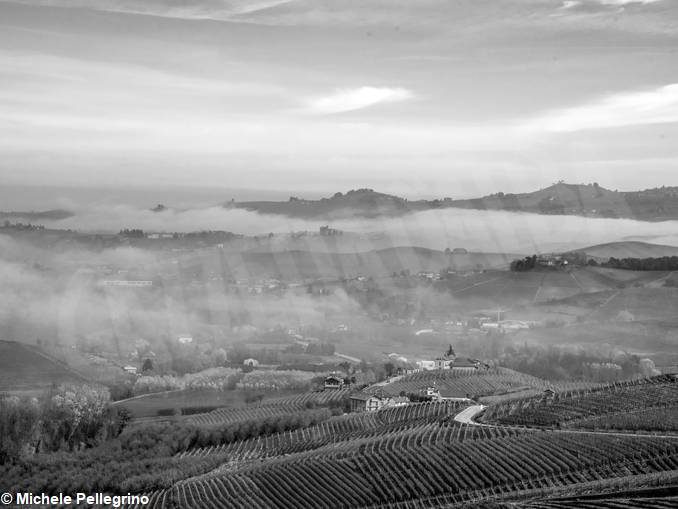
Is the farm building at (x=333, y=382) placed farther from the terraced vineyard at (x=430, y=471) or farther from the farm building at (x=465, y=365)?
the terraced vineyard at (x=430, y=471)

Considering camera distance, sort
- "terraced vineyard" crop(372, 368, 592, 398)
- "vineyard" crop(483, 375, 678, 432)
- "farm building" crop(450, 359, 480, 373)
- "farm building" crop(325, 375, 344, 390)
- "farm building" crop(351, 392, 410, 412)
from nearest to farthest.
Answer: "vineyard" crop(483, 375, 678, 432) < "farm building" crop(351, 392, 410, 412) < "terraced vineyard" crop(372, 368, 592, 398) < "farm building" crop(325, 375, 344, 390) < "farm building" crop(450, 359, 480, 373)

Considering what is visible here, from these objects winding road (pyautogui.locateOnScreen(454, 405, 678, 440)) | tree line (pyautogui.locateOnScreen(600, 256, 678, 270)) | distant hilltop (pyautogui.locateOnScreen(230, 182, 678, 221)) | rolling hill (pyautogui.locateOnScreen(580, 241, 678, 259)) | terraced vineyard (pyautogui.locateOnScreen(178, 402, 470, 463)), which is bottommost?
terraced vineyard (pyautogui.locateOnScreen(178, 402, 470, 463))

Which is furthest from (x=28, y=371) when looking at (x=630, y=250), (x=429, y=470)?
(x=630, y=250)

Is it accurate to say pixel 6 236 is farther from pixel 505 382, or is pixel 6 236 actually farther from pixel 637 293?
pixel 505 382

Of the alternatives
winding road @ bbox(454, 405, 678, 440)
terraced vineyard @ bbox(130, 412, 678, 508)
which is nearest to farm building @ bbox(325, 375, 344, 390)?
winding road @ bbox(454, 405, 678, 440)

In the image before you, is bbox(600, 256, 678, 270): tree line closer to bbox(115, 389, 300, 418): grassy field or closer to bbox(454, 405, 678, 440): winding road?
bbox(115, 389, 300, 418): grassy field

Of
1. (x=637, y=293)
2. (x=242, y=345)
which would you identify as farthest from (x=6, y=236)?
(x=637, y=293)

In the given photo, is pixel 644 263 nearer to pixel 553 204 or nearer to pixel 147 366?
pixel 553 204
